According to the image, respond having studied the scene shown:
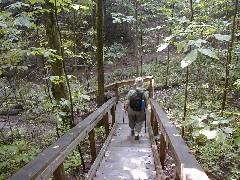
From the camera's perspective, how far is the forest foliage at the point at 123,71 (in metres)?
2.81

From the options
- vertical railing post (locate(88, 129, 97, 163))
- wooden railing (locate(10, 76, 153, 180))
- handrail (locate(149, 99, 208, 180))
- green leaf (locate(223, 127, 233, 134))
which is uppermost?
green leaf (locate(223, 127, 233, 134))

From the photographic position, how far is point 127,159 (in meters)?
5.44

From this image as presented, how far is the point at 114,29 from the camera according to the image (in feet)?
79.4

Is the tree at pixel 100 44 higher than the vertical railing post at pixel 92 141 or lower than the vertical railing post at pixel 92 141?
higher

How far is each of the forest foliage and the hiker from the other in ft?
3.96

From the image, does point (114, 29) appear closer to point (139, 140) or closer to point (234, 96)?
point (234, 96)

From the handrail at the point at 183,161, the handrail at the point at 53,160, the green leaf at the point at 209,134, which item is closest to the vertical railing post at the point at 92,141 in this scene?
the handrail at the point at 53,160

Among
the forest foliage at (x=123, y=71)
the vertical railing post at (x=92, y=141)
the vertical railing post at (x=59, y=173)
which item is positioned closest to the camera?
the forest foliage at (x=123, y=71)

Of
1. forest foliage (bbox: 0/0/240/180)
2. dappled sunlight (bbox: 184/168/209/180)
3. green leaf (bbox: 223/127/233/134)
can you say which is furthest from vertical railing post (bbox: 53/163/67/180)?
green leaf (bbox: 223/127/233/134)

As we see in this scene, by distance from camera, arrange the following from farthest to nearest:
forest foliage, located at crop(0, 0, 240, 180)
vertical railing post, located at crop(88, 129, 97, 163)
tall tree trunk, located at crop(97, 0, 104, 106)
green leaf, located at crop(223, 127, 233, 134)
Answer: tall tree trunk, located at crop(97, 0, 104, 106) → vertical railing post, located at crop(88, 129, 97, 163) → forest foliage, located at crop(0, 0, 240, 180) → green leaf, located at crop(223, 127, 233, 134)

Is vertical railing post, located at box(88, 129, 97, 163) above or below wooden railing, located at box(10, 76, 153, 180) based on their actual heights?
below

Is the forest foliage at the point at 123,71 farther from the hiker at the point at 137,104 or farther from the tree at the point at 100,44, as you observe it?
the hiker at the point at 137,104

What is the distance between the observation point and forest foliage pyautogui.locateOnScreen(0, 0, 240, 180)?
2.81 m

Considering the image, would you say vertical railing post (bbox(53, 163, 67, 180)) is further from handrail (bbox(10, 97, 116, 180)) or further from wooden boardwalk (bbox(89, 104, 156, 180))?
wooden boardwalk (bbox(89, 104, 156, 180))
